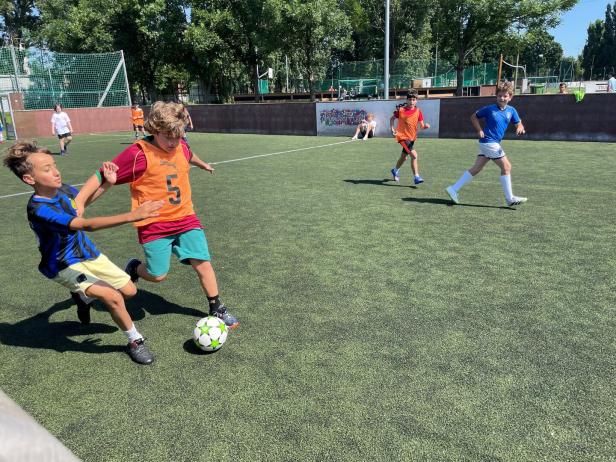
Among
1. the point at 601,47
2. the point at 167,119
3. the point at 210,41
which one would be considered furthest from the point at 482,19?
the point at 601,47

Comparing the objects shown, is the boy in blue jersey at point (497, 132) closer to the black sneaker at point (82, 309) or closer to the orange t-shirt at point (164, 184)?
the orange t-shirt at point (164, 184)

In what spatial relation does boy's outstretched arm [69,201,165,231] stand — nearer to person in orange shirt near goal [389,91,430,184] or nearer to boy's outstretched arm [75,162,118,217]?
boy's outstretched arm [75,162,118,217]

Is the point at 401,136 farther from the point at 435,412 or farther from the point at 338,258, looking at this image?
the point at 435,412

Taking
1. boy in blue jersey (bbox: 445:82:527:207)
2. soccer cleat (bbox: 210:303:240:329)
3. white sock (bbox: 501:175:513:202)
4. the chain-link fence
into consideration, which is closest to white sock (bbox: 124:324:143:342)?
soccer cleat (bbox: 210:303:240:329)

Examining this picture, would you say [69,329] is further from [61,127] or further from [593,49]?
[593,49]

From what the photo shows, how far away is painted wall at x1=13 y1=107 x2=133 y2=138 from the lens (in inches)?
1068

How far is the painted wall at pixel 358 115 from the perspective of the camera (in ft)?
62.1

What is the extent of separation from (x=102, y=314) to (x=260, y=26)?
118ft

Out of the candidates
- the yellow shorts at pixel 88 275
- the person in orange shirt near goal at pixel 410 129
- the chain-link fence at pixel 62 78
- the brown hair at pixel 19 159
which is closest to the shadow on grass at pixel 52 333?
the yellow shorts at pixel 88 275

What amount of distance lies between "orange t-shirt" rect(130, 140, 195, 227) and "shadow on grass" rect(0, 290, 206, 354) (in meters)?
1.08

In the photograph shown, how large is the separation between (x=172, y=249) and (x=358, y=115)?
18409mm

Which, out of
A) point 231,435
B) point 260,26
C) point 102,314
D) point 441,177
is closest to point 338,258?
point 102,314

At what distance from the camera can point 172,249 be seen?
3873 millimetres

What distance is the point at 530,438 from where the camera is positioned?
254cm
